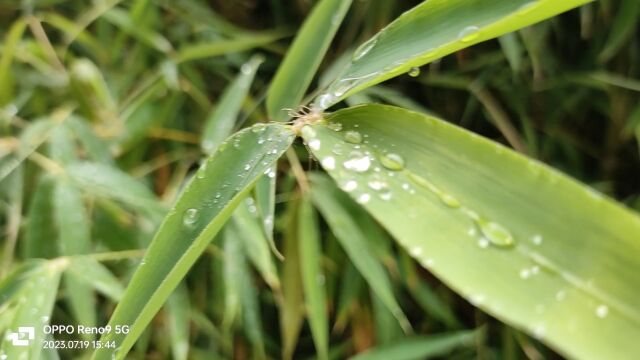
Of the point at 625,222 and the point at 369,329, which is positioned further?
the point at 369,329

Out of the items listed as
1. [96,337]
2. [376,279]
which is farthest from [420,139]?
[96,337]

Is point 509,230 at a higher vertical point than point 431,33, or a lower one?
lower

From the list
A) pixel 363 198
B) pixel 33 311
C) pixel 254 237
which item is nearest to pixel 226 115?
pixel 254 237

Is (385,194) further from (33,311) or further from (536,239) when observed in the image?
(33,311)

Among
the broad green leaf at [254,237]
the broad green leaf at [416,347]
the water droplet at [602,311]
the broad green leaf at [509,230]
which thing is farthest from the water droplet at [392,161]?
the broad green leaf at [416,347]

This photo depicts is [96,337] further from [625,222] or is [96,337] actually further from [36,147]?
[625,222]

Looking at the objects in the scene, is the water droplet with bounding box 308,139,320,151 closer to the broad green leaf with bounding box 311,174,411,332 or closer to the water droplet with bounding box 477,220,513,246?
the water droplet with bounding box 477,220,513,246

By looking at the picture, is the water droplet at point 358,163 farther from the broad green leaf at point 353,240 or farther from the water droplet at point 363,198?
the broad green leaf at point 353,240
